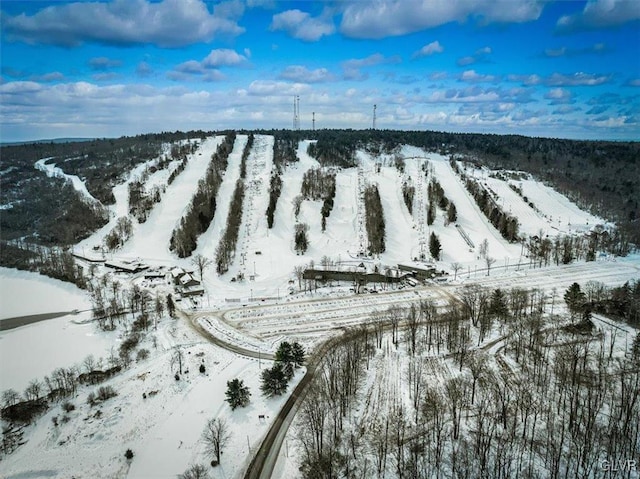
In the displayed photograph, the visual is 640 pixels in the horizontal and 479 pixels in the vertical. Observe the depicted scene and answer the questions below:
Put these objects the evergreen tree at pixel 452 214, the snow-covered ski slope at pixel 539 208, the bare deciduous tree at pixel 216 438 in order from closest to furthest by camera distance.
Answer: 1. the bare deciduous tree at pixel 216 438
2. the evergreen tree at pixel 452 214
3. the snow-covered ski slope at pixel 539 208

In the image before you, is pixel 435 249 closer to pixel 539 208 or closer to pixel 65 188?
pixel 539 208

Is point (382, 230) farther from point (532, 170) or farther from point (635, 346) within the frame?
point (532, 170)

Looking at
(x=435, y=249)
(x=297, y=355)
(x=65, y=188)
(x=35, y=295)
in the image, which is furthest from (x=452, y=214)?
(x=65, y=188)

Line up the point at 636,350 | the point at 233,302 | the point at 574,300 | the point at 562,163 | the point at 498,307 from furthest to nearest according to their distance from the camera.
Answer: the point at 562,163 → the point at 233,302 → the point at 574,300 → the point at 498,307 → the point at 636,350

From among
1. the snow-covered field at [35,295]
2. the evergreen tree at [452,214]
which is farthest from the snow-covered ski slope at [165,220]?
the evergreen tree at [452,214]

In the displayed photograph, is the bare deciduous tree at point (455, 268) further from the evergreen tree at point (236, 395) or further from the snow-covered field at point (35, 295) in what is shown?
the snow-covered field at point (35, 295)

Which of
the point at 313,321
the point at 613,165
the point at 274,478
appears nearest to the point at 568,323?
the point at 313,321
